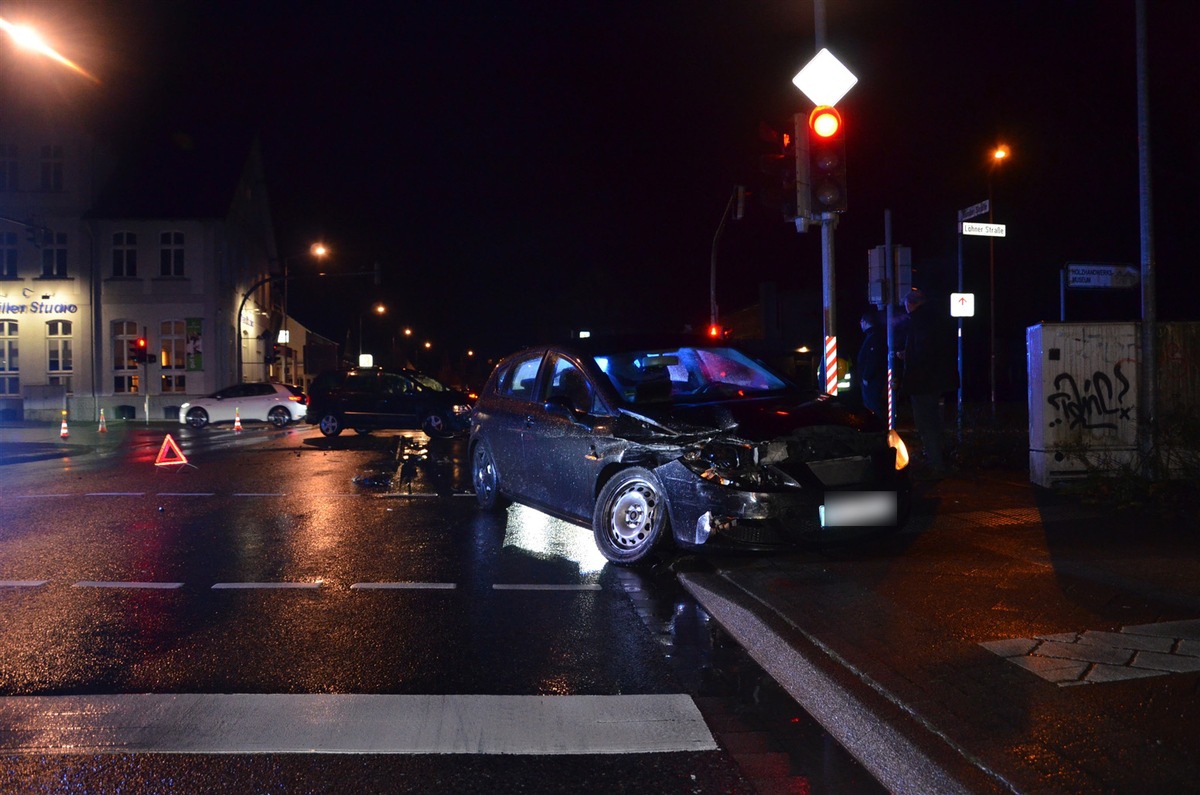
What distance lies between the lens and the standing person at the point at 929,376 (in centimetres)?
1062

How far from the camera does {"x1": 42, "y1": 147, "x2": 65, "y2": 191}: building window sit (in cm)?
3844

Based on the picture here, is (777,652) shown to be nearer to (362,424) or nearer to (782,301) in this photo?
(362,424)

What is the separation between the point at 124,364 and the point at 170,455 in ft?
87.3

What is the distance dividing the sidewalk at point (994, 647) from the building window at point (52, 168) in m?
39.6

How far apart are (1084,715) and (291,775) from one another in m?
2.92

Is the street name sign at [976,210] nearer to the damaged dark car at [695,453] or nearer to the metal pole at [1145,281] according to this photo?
the metal pole at [1145,281]

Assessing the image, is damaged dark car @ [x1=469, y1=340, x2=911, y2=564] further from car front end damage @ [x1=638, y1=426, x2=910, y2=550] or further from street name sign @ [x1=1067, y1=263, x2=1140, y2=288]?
street name sign @ [x1=1067, y1=263, x2=1140, y2=288]

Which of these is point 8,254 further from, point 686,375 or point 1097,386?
point 1097,386

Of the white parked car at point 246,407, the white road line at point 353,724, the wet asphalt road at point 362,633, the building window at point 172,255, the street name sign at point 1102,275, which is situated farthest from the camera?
the building window at point 172,255

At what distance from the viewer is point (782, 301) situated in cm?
5131

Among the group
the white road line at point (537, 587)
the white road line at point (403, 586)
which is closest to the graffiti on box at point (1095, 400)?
the white road line at point (537, 587)

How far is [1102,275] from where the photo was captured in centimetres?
1027

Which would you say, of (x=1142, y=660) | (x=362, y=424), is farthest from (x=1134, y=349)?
(x=362, y=424)

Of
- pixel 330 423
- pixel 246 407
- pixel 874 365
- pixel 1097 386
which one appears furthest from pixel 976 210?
pixel 246 407
